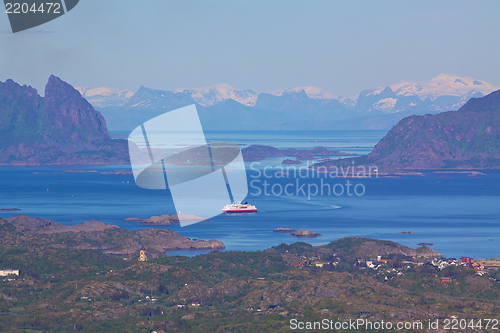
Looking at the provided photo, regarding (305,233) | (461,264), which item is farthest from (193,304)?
(305,233)

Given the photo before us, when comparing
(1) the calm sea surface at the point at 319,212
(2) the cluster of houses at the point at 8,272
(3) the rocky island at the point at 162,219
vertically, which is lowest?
(1) the calm sea surface at the point at 319,212

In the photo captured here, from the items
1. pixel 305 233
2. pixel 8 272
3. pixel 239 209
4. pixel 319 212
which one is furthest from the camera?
pixel 239 209

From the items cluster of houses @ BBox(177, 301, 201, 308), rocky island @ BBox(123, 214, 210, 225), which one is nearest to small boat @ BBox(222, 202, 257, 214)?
rocky island @ BBox(123, 214, 210, 225)

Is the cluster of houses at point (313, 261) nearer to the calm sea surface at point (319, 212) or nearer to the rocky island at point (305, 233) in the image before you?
the calm sea surface at point (319, 212)

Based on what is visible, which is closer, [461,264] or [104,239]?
[461,264]

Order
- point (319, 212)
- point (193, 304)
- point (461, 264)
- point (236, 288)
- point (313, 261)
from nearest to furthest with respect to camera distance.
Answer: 1. point (193, 304)
2. point (236, 288)
3. point (461, 264)
4. point (313, 261)
5. point (319, 212)

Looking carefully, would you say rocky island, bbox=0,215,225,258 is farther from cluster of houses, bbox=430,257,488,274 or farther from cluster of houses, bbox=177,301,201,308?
cluster of houses, bbox=430,257,488,274

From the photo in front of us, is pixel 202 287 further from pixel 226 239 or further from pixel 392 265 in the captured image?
pixel 226 239

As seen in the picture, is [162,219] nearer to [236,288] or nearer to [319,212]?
[319,212]

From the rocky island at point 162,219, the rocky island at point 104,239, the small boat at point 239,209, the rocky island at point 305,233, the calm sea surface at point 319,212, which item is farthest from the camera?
the small boat at point 239,209

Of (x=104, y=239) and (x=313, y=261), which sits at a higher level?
(x=104, y=239)


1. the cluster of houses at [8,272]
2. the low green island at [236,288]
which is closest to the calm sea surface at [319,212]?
the low green island at [236,288]
